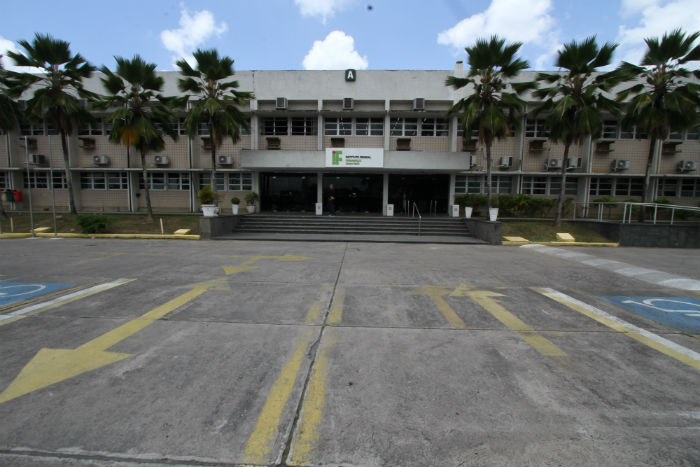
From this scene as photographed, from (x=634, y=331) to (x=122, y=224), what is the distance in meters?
19.6

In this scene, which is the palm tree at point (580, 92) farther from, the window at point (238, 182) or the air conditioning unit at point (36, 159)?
the air conditioning unit at point (36, 159)

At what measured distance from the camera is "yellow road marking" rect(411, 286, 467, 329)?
4.12m

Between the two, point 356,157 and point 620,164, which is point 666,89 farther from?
point 356,157

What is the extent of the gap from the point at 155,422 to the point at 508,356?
319 centimetres

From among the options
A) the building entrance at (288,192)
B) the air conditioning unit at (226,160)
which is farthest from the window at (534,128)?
the air conditioning unit at (226,160)

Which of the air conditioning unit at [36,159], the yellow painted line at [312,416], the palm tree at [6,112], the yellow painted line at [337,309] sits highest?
the palm tree at [6,112]

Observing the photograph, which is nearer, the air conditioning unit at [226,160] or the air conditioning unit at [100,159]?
the air conditioning unit at [226,160]

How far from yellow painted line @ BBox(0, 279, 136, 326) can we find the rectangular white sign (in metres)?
13.1

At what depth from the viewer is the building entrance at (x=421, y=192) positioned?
21.0m

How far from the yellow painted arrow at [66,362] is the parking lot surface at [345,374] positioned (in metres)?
0.02

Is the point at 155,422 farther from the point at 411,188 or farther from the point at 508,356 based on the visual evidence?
the point at 411,188

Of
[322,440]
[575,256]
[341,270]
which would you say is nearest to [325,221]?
[341,270]

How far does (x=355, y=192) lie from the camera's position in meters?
21.2

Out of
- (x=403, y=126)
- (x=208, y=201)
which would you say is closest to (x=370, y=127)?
(x=403, y=126)
